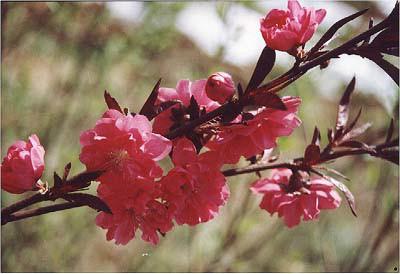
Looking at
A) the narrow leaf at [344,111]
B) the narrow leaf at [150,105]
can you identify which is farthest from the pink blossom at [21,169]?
the narrow leaf at [344,111]

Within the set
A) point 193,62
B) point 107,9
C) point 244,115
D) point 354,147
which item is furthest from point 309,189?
point 193,62

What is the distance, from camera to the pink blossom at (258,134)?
0.77 metres

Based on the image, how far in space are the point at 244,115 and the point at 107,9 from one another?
61.8 inches

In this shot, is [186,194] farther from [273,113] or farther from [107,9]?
[107,9]

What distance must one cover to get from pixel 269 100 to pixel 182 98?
18cm

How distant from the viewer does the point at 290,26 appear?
74cm

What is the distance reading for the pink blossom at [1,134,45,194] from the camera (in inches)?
28.6

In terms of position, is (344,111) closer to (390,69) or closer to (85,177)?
(390,69)

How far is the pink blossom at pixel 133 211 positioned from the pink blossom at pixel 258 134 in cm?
11

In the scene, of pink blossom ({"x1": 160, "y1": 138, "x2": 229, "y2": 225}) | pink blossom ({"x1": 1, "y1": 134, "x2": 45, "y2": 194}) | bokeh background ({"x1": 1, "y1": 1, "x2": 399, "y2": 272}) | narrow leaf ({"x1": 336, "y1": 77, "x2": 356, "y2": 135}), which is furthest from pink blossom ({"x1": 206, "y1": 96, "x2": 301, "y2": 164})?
bokeh background ({"x1": 1, "y1": 1, "x2": 399, "y2": 272})

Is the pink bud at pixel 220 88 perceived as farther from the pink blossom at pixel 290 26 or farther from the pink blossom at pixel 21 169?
the pink blossom at pixel 21 169

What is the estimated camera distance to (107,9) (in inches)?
86.0

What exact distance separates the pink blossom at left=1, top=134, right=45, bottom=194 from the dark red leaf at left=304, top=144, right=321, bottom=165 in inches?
15.2

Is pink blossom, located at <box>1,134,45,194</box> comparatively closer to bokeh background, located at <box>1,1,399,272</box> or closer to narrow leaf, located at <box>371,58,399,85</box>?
narrow leaf, located at <box>371,58,399,85</box>
